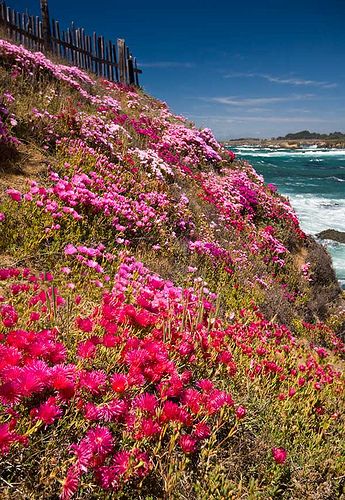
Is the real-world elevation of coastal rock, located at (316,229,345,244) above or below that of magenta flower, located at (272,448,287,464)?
below

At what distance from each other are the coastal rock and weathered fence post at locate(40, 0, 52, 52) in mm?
16047

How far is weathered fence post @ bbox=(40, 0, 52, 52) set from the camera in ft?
45.6

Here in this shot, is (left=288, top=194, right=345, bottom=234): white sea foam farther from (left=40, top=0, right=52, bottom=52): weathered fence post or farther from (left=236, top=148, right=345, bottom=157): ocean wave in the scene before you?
(left=236, top=148, right=345, bottom=157): ocean wave

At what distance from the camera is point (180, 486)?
2.23m

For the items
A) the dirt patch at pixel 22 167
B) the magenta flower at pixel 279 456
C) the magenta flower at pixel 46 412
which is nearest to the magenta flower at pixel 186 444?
the magenta flower at pixel 279 456

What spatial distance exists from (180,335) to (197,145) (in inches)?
492

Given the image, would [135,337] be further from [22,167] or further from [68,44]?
[68,44]

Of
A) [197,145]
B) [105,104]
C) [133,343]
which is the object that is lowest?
[133,343]

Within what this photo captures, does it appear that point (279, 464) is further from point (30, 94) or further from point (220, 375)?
point (30, 94)

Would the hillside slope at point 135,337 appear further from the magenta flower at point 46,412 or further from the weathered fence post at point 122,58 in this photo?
the weathered fence post at point 122,58

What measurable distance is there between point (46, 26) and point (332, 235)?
1698 cm

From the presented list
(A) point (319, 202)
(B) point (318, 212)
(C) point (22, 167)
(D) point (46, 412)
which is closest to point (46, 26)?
(C) point (22, 167)

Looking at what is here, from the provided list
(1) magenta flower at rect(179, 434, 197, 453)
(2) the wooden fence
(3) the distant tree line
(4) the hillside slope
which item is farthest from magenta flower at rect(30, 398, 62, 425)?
(3) the distant tree line

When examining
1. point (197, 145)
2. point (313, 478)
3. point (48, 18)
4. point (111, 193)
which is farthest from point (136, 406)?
point (48, 18)
